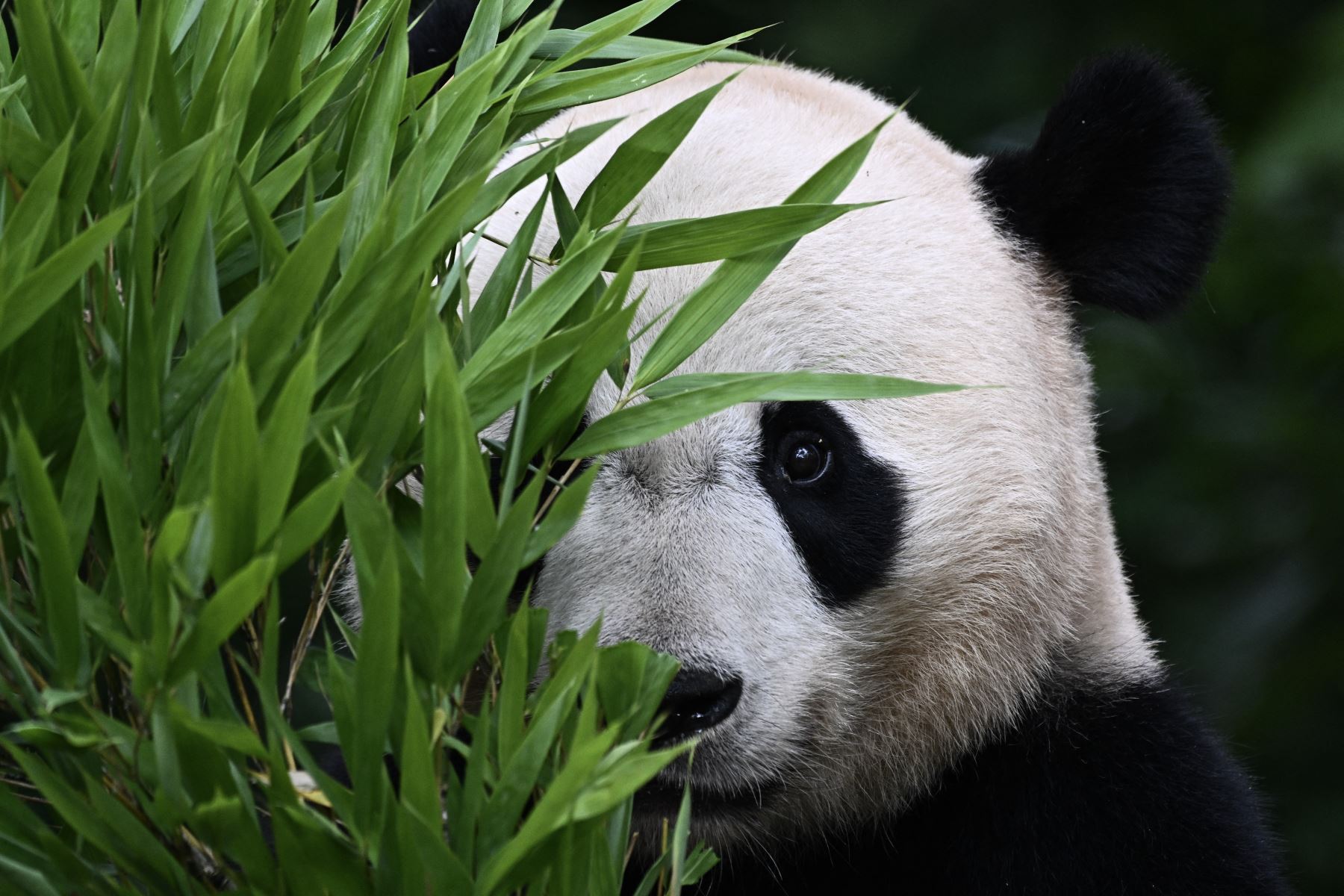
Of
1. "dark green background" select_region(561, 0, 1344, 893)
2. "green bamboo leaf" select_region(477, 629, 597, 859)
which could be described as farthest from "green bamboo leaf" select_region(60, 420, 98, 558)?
"dark green background" select_region(561, 0, 1344, 893)

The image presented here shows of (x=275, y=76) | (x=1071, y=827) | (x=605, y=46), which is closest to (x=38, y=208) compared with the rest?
(x=275, y=76)

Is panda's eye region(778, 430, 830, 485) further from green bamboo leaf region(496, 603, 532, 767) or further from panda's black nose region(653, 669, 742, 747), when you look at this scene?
green bamboo leaf region(496, 603, 532, 767)

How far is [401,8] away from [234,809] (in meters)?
0.46

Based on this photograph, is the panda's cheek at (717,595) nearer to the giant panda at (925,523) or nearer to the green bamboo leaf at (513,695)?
the giant panda at (925,523)

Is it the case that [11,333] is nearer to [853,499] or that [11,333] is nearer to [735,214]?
[735,214]

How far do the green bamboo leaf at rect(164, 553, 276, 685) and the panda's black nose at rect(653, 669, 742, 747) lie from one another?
0.42 metres

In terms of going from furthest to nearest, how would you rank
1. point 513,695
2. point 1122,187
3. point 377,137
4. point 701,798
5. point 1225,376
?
point 1225,376, point 1122,187, point 701,798, point 377,137, point 513,695

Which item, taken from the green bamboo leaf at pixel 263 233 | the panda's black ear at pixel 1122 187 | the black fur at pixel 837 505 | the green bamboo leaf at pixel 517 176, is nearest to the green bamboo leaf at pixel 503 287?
the green bamboo leaf at pixel 517 176

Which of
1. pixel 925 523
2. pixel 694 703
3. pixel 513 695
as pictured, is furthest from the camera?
pixel 925 523

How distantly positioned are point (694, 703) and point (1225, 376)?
2297mm

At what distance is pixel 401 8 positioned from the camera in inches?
31.8

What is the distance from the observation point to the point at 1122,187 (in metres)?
1.38

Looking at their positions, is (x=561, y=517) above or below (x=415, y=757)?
above

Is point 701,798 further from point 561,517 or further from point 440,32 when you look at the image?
point 440,32
